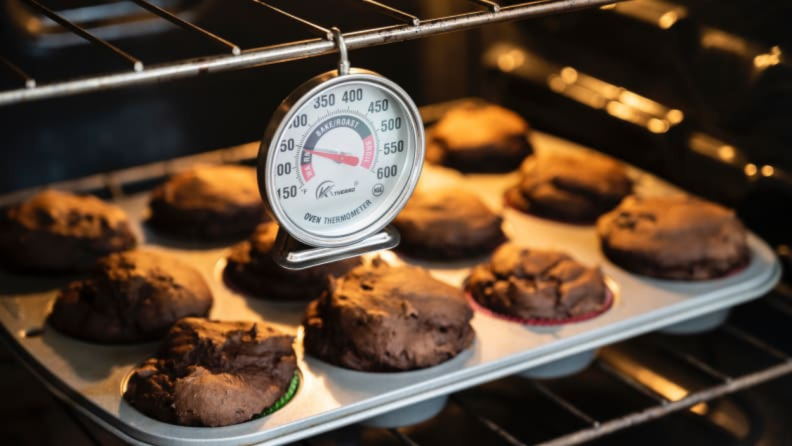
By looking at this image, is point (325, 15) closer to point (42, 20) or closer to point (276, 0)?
point (42, 20)

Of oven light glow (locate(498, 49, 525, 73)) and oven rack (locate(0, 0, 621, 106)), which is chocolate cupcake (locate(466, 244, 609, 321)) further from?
oven light glow (locate(498, 49, 525, 73))

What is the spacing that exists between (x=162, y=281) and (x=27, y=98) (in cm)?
82

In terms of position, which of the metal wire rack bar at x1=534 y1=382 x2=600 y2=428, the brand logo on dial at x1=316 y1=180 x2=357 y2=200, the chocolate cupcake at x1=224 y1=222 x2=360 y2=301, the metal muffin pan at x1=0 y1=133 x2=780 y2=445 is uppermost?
the brand logo on dial at x1=316 y1=180 x2=357 y2=200

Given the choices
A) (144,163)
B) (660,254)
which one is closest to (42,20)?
(144,163)

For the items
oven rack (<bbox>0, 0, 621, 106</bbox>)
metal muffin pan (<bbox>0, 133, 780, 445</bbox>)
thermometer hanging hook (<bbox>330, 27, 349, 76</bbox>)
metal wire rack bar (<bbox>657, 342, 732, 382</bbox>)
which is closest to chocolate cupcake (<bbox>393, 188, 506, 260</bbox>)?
metal muffin pan (<bbox>0, 133, 780, 445</bbox>)

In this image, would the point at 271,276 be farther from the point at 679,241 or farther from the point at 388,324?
the point at 679,241

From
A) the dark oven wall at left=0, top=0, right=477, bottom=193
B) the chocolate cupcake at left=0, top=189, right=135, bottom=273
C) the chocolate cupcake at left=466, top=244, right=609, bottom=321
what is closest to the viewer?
the chocolate cupcake at left=466, top=244, right=609, bottom=321

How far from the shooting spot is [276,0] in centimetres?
187

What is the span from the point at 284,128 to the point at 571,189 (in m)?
1.27

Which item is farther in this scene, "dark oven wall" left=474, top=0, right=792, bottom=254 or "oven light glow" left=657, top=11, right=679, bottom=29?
"oven light glow" left=657, top=11, right=679, bottom=29

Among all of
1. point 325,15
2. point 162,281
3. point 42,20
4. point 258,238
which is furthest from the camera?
point 325,15

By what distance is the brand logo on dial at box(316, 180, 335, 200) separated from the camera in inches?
63.2

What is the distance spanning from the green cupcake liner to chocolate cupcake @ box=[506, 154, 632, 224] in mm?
944

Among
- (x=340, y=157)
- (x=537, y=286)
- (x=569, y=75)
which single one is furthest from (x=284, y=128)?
(x=569, y=75)
